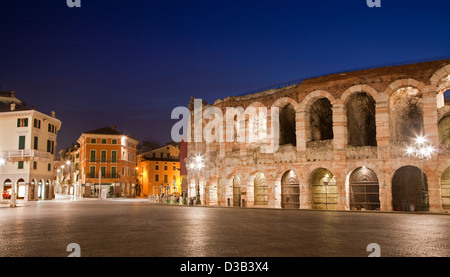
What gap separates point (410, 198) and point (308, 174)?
812 cm

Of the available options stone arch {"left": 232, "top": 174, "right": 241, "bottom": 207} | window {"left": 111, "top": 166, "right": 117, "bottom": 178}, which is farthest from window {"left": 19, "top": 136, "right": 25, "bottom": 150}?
stone arch {"left": 232, "top": 174, "right": 241, "bottom": 207}

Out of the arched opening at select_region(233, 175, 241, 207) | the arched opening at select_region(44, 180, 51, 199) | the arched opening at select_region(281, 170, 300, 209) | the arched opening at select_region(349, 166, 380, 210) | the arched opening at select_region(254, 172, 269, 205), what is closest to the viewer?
the arched opening at select_region(349, 166, 380, 210)

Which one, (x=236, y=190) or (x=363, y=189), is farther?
(x=236, y=190)

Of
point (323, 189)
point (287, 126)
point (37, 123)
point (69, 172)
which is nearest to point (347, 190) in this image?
point (323, 189)

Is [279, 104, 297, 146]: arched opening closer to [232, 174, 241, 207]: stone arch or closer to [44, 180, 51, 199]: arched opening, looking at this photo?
[232, 174, 241, 207]: stone arch

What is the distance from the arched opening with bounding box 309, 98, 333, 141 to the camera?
3503 centimetres

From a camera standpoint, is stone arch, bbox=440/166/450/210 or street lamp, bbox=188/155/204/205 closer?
stone arch, bbox=440/166/450/210

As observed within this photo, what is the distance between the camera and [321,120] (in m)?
36.0

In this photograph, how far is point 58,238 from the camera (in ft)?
38.9

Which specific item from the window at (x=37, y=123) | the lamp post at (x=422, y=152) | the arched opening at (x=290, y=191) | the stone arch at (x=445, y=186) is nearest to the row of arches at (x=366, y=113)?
the lamp post at (x=422, y=152)

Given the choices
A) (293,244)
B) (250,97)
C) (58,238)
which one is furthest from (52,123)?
(293,244)

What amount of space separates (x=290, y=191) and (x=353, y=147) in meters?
7.20

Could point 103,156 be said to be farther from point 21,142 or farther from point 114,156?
point 21,142

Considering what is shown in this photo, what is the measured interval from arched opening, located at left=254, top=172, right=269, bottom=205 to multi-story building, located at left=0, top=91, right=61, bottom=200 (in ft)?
102
